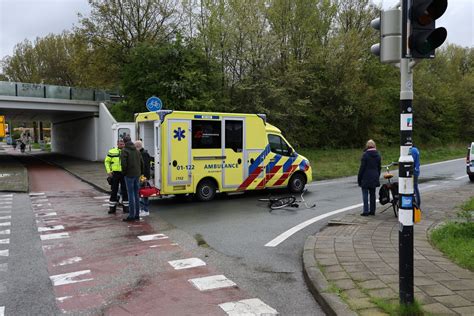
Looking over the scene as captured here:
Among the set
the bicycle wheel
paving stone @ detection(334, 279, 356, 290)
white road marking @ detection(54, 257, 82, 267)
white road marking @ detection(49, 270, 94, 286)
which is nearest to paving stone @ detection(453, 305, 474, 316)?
paving stone @ detection(334, 279, 356, 290)

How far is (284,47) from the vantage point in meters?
30.7

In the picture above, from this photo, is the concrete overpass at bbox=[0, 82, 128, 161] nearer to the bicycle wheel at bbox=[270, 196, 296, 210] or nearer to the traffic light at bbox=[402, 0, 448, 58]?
the bicycle wheel at bbox=[270, 196, 296, 210]

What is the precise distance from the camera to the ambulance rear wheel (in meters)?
12.3

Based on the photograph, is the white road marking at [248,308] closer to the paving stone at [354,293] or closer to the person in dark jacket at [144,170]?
the paving stone at [354,293]

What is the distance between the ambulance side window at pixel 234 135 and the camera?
12.5m

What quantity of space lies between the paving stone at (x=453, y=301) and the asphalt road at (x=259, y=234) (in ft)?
4.15

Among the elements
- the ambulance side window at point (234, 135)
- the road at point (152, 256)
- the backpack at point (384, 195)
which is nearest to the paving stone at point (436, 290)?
the road at point (152, 256)

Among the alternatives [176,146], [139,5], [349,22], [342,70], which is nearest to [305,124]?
[342,70]

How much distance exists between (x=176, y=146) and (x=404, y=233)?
8.12 m

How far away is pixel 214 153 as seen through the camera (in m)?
12.3

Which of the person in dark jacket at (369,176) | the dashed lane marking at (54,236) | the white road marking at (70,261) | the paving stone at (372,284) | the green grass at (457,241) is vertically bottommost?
the white road marking at (70,261)

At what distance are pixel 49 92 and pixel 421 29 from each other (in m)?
30.3

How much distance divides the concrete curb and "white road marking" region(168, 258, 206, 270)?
152 cm

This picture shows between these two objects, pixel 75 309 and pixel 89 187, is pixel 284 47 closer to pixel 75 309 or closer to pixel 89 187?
pixel 89 187
